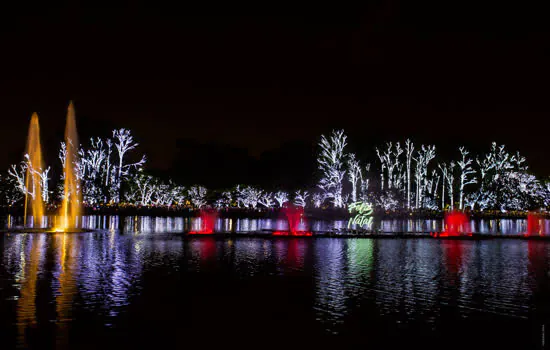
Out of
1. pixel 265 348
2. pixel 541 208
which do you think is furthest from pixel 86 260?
pixel 541 208

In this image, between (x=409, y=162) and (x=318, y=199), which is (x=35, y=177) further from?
(x=409, y=162)

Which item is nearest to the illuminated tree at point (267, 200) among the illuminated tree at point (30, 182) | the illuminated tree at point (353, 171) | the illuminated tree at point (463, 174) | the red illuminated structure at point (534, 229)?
the illuminated tree at point (353, 171)

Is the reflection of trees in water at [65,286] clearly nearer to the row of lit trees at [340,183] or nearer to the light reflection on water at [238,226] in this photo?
the light reflection on water at [238,226]

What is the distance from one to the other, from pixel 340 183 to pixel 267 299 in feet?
181

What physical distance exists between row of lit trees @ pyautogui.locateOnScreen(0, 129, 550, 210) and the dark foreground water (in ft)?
152

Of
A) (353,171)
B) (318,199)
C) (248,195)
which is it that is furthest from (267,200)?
(353,171)

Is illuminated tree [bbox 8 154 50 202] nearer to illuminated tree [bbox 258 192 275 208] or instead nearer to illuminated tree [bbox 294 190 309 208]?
illuminated tree [bbox 258 192 275 208]

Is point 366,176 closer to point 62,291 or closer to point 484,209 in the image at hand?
point 484,209

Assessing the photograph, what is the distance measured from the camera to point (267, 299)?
502 inches

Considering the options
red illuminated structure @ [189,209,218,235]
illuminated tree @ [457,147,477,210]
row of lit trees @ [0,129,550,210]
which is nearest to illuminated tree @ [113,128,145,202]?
row of lit trees @ [0,129,550,210]

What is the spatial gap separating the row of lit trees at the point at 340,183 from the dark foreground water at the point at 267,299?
46440mm

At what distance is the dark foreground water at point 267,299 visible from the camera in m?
9.62

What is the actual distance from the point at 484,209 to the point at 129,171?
48733 mm

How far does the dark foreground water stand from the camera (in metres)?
9.62
